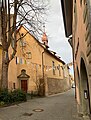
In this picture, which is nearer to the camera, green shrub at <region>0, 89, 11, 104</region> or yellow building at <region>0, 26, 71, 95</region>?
green shrub at <region>0, 89, 11, 104</region>

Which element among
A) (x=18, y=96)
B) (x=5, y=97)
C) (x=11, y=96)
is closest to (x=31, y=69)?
(x=18, y=96)

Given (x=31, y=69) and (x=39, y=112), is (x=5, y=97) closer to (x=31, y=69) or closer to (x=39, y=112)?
(x=39, y=112)

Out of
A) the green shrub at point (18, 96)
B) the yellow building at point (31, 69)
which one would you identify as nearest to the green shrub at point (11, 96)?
the green shrub at point (18, 96)

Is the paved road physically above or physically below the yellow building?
below

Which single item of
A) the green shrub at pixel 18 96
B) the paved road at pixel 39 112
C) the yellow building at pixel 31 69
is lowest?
the paved road at pixel 39 112

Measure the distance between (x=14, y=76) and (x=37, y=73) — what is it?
10.8 feet

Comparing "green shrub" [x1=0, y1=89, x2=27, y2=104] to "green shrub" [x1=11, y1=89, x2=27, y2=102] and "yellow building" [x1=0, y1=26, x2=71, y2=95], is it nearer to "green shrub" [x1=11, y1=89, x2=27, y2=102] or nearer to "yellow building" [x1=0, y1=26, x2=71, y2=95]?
"green shrub" [x1=11, y1=89, x2=27, y2=102]

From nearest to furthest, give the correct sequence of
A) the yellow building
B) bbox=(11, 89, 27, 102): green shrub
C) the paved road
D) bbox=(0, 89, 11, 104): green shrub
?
the paved road → bbox=(0, 89, 11, 104): green shrub → bbox=(11, 89, 27, 102): green shrub → the yellow building

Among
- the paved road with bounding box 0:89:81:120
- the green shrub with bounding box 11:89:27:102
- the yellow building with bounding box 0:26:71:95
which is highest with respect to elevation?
the yellow building with bounding box 0:26:71:95

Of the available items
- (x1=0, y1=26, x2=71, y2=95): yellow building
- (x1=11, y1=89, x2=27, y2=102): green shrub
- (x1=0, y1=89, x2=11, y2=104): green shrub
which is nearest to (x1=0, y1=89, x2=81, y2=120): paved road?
(x1=0, y1=89, x2=11, y2=104): green shrub

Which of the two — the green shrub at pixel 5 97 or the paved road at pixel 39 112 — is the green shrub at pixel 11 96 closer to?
the green shrub at pixel 5 97

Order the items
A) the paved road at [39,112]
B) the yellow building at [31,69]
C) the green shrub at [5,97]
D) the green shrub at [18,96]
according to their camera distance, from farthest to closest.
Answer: the yellow building at [31,69] → the green shrub at [18,96] → the green shrub at [5,97] → the paved road at [39,112]

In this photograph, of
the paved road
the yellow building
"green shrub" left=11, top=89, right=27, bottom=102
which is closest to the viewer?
the paved road

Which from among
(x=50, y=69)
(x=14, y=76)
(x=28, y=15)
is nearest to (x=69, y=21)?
(x=28, y=15)
